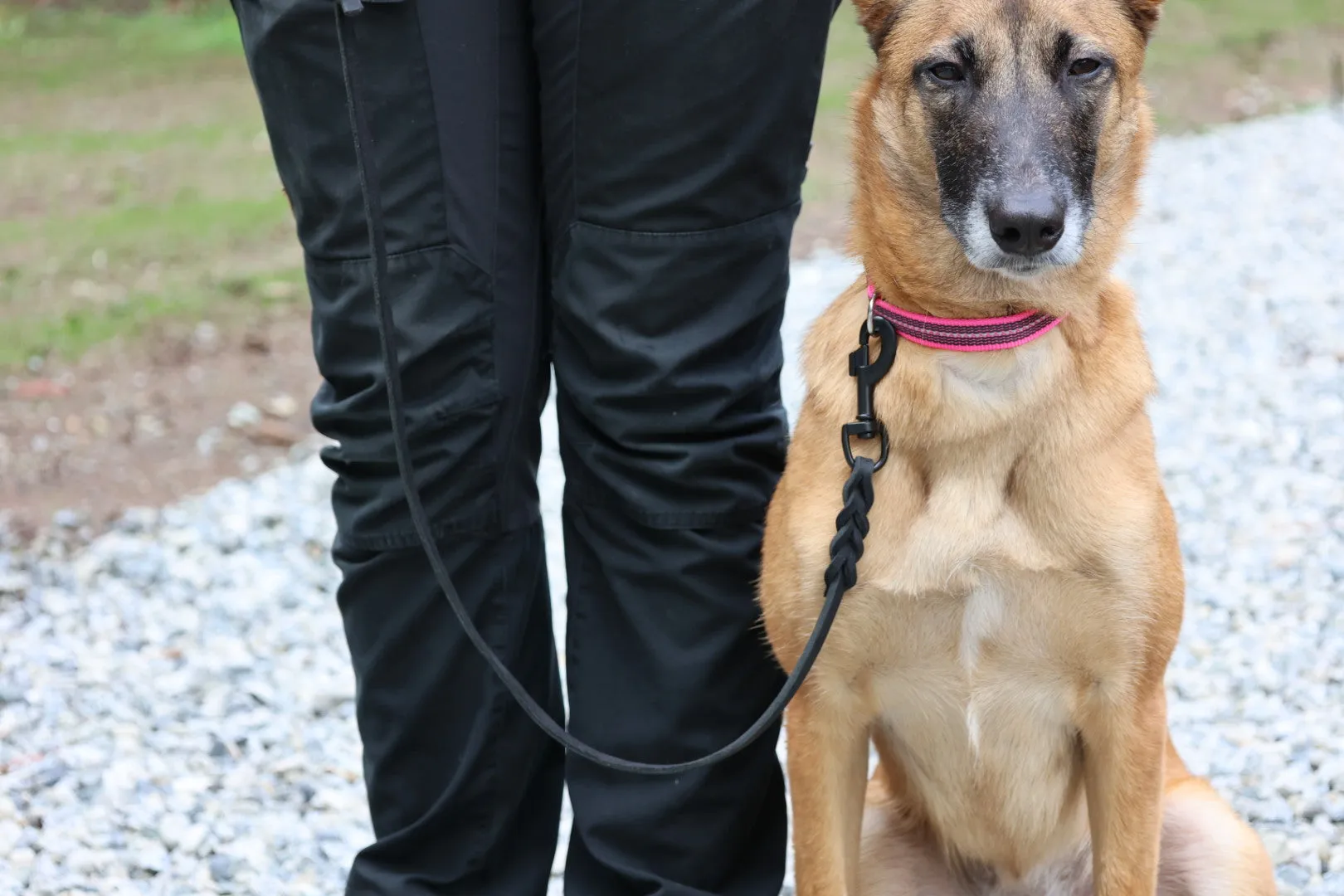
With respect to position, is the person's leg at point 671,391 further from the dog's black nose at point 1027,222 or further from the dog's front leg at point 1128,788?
the dog's front leg at point 1128,788

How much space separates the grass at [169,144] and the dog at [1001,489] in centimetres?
27

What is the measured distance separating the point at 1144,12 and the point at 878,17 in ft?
1.28

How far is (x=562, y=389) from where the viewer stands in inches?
82.1

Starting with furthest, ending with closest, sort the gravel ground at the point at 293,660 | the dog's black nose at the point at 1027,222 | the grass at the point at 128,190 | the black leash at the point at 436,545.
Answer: the grass at the point at 128,190 < the gravel ground at the point at 293,660 < the dog's black nose at the point at 1027,222 < the black leash at the point at 436,545

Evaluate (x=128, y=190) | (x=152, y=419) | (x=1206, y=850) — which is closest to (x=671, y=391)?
(x=1206, y=850)

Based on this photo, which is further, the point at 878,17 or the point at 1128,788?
the point at 878,17

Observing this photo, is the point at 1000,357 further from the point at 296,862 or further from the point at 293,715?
the point at 293,715

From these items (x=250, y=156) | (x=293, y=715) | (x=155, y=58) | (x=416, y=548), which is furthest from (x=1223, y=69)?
(x=416, y=548)

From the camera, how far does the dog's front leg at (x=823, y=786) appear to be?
81.7 inches

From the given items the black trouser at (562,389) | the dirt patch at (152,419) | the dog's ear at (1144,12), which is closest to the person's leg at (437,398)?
Result: the black trouser at (562,389)

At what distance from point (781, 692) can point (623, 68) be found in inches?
33.4

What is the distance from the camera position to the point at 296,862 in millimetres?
2793

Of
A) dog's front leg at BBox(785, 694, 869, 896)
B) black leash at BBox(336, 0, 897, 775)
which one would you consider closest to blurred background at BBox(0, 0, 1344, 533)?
black leash at BBox(336, 0, 897, 775)

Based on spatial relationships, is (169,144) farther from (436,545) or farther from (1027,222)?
(1027,222)
